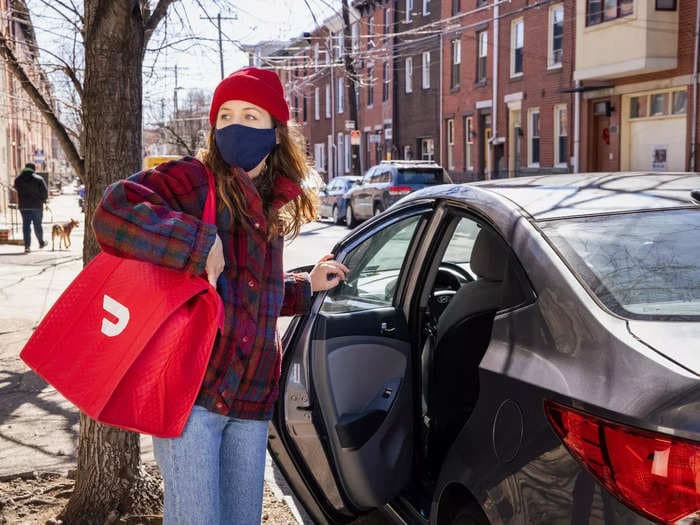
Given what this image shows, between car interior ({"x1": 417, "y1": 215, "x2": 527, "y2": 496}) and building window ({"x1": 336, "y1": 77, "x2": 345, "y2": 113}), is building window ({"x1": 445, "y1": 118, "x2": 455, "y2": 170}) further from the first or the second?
car interior ({"x1": 417, "y1": 215, "x2": 527, "y2": 496})

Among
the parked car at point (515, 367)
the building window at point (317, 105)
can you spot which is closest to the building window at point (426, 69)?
the building window at point (317, 105)

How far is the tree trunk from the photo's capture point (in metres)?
3.55

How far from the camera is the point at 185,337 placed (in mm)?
2211

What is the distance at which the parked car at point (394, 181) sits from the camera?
69.2ft

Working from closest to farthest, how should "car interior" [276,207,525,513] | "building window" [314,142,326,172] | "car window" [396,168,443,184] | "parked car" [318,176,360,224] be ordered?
"car interior" [276,207,525,513], "car window" [396,168,443,184], "parked car" [318,176,360,224], "building window" [314,142,326,172]

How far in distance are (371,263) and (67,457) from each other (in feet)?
7.10

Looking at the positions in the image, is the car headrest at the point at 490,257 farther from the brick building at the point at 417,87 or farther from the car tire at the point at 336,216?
the brick building at the point at 417,87

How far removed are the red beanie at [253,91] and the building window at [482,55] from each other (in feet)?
92.9

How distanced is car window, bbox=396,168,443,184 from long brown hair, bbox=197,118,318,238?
18.6 metres

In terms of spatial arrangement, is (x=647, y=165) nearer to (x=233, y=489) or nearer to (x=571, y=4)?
(x=571, y=4)

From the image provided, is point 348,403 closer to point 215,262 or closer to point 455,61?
point 215,262

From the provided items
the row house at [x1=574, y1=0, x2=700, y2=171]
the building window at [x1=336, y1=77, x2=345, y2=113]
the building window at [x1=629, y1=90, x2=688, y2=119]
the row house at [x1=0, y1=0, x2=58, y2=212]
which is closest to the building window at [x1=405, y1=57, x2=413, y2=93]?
the building window at [x1=336, y1=77, x2=345, y2=113]

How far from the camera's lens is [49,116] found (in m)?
4.24

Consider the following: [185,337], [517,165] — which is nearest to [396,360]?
[185,337]
